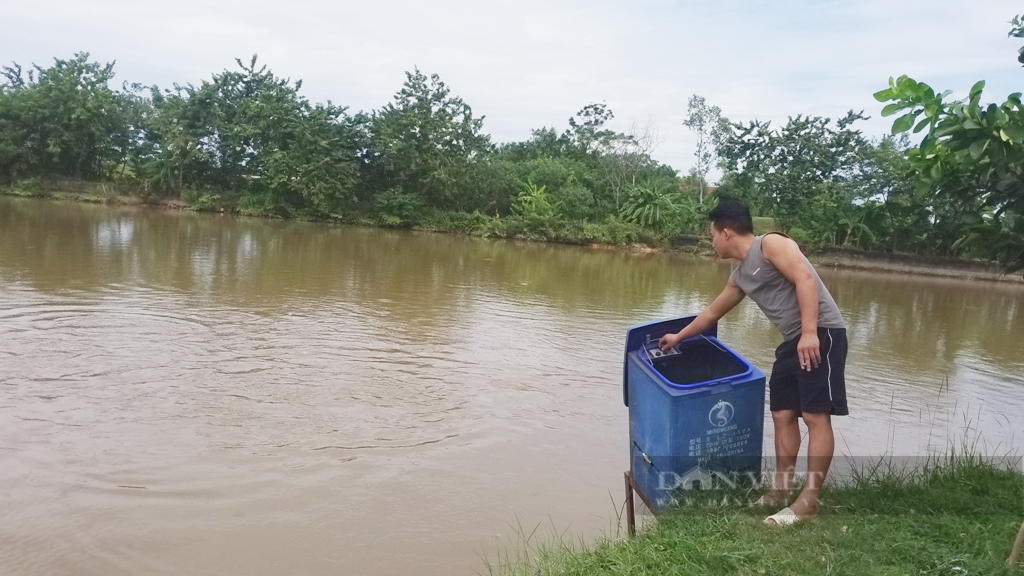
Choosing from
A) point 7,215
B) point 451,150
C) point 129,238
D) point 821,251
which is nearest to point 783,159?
point 821,251

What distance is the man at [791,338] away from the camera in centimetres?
313

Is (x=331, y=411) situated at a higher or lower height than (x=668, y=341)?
lower

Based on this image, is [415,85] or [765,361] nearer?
[765,361]

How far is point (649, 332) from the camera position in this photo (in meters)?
3.58

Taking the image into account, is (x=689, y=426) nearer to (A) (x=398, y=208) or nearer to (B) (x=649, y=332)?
(B) (x=649, y=332)

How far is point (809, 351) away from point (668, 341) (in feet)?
2.03

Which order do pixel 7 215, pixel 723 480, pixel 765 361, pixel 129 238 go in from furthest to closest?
pixel 7 215 → pixel 129 238 → pixel 765 361 → pixel 723 480

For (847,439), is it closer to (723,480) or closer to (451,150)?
(723,480)

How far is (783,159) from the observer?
33188 millimetres

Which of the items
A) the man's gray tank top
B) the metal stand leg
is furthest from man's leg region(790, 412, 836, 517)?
the metal stand leg

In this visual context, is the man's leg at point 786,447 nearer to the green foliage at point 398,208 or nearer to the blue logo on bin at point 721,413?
→ the blue logo on bin at point 721,413

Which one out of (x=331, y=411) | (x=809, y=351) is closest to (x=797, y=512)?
(x=809, y=351)

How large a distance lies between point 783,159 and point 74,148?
32.9 m

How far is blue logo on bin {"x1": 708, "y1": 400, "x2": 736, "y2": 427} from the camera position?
320 centimetres
